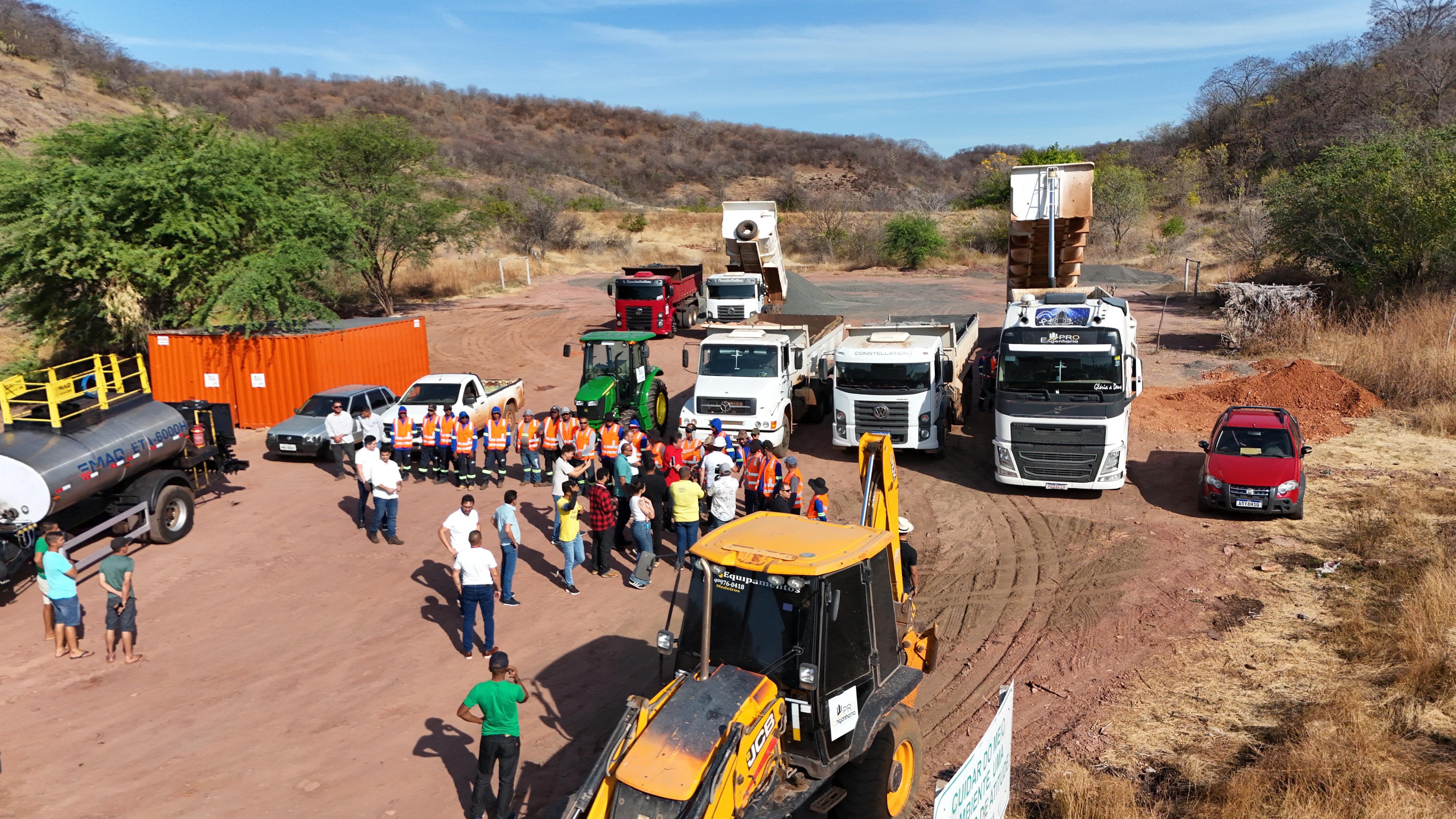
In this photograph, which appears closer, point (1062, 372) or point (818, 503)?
point (818, 503)

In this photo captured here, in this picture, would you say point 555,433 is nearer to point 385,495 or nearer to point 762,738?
point 385,495

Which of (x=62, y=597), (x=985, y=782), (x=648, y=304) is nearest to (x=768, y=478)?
(x=985, y=782)

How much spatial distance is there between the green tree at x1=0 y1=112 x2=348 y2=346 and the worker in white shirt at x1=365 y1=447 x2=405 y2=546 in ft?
33.8

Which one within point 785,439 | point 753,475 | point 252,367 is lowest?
point 785,439

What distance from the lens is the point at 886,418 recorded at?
17734 mm

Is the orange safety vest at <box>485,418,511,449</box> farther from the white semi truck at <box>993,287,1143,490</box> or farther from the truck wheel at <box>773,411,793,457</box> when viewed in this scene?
the white semi truck at <box>993,287,1143,490</box>

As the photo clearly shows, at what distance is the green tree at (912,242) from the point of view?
53.8 meters

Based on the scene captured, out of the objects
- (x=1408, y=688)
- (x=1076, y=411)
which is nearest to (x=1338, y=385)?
(x=1076, y=411)

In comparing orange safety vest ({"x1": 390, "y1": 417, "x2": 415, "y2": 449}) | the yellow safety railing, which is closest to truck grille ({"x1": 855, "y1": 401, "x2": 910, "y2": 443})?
orange safety vest ({"x1": 390, "y1": 417, "x2": 415, "y2": 449})

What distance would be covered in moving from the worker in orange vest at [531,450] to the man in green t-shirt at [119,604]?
714 centimetres

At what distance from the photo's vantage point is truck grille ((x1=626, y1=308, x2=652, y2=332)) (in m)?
32.3

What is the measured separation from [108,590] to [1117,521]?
45.9 ft

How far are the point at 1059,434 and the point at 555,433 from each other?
869cm

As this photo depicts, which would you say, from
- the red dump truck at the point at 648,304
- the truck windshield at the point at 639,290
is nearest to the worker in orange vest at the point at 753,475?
the red dump truck at the point at 648,304
